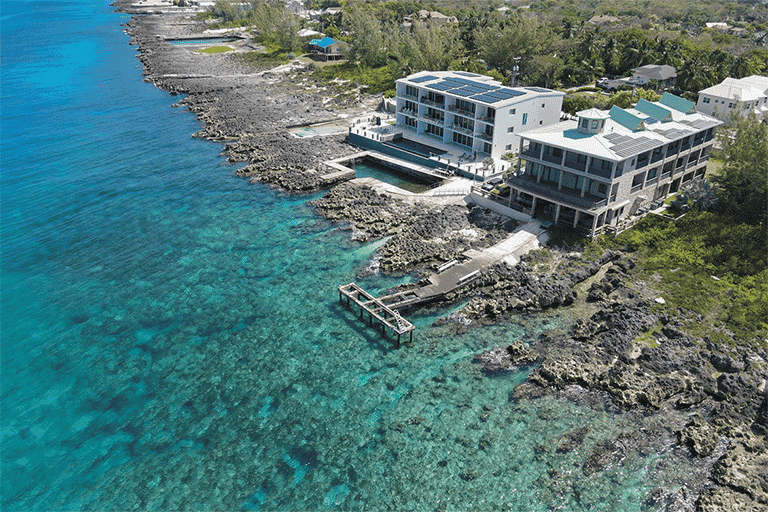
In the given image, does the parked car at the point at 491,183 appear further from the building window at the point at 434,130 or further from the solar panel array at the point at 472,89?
the building window at the point at 434,130

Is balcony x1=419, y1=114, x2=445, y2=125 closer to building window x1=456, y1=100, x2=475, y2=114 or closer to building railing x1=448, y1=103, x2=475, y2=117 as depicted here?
building railing x1=448, y1=103, x2=475, y2=117

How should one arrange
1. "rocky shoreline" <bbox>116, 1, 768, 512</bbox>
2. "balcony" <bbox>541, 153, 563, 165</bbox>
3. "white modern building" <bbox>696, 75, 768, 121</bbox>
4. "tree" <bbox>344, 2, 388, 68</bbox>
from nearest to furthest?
"rocky shoreline" <bbox>116, 1, 768, 512</bbox>, "balcony" <bbox>541, 153, 563, 165</bbox>, "white modern building" <bbox>696, 75, 768, 121</bbox>, "tree" <bbox>344, 2, 388, 68</bbox>

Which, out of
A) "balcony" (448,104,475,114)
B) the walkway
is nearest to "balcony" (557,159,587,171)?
the walkway

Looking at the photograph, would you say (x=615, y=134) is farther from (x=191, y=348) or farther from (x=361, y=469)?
(x=191, y=348)

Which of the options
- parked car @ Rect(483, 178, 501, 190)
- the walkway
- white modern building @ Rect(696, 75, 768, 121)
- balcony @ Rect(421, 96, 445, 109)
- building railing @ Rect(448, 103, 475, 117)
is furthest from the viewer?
balcony @ Rect(421, 96, 445, 109)

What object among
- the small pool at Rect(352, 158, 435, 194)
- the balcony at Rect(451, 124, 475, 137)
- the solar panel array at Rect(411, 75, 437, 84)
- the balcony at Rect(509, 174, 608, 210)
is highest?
the solar panel array at Rect(411, 75, 437, 84)

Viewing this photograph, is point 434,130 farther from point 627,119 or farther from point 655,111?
point 655,111

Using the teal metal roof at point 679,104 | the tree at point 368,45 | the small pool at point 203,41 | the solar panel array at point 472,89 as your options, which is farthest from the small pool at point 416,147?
the small pool at point 203,41
